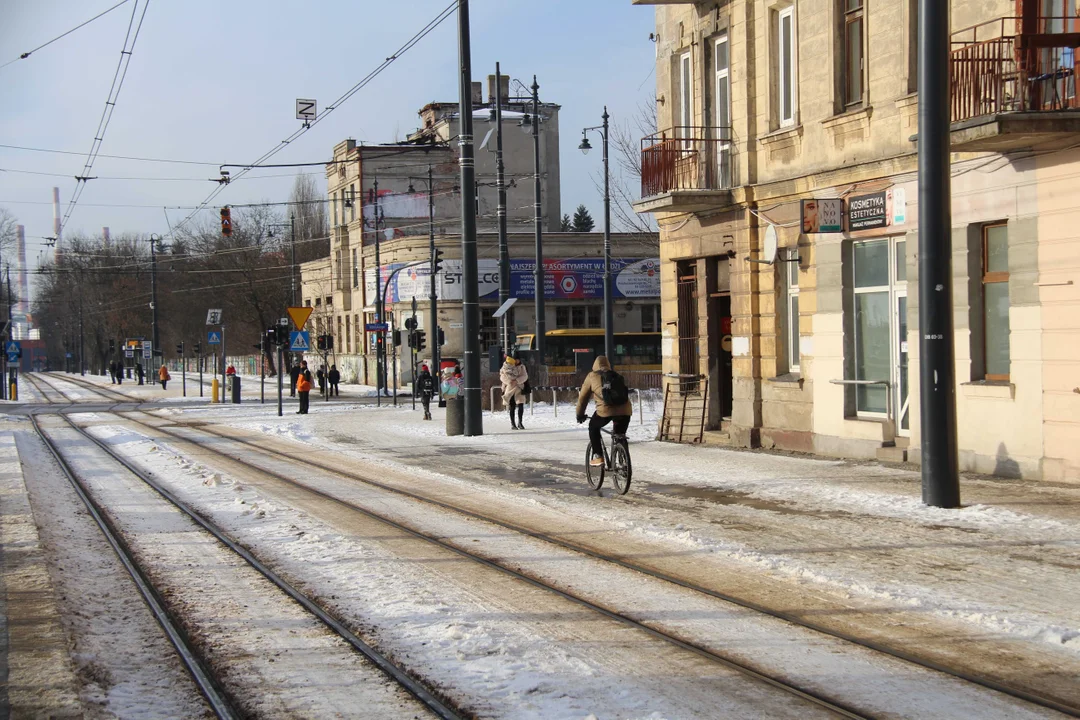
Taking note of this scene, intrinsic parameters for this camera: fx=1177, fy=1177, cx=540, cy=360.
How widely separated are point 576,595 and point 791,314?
11.9 meters

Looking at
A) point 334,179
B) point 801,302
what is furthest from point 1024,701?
point 334,179

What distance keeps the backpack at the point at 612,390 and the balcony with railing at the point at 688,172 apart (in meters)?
6.82

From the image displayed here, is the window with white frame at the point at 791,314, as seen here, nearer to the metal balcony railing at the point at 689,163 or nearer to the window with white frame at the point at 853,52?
the metal balcony railing at the point at 689,163

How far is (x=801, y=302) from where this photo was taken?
59.9 feet

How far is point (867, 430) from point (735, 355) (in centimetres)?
381

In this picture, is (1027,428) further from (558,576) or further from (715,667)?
(715,667)

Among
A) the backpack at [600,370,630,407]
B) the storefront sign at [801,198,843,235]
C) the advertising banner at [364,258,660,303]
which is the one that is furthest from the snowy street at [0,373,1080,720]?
the advertising banner at [364,258,660,303]

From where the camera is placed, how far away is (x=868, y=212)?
16.5 m

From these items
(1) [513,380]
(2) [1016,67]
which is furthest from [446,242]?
(2) [1016,67]

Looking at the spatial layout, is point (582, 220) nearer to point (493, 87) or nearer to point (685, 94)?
point (493, 87)

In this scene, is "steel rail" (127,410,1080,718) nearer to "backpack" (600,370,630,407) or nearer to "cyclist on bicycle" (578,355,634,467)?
"cyclist on bicycle" (578,355,634,467)

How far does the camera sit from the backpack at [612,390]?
540 inches

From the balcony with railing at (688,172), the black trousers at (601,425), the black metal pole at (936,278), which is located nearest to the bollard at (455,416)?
the balcony with railing at (688,172)

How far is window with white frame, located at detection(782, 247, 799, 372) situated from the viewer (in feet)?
61.8
